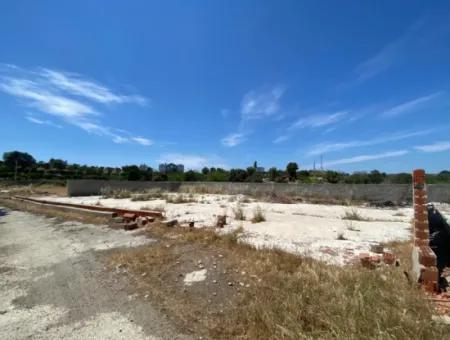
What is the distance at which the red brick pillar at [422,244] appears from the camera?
3123mm

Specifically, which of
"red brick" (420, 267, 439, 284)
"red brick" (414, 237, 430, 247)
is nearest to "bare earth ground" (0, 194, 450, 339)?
"red brick" (420, 267, 439, 284)

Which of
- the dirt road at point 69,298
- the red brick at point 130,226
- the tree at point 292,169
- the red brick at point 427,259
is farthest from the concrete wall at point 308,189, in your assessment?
the tree at point 292,169

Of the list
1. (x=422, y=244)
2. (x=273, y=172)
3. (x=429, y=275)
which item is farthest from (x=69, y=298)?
(x=273, y=172)

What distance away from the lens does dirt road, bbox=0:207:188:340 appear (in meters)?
2.81

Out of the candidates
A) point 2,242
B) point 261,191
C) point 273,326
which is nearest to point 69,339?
point 273,326

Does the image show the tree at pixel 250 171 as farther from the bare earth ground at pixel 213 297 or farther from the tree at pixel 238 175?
the bare earth ground at pixel 213 297

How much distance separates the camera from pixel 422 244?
3.65 metres

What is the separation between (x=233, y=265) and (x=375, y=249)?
2.74 metres

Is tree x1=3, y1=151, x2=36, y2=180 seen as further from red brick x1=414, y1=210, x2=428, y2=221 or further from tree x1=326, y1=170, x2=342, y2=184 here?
red brick x1=414, y1=210, x2=428, y2=221

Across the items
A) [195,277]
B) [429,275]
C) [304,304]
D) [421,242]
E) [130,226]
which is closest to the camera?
[304,304]

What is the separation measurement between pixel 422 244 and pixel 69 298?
4.66 meters

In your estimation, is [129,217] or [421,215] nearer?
[421,215]

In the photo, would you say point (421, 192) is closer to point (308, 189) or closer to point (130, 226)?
point (130, 226)

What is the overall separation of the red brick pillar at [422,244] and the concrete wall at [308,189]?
14751 mm
